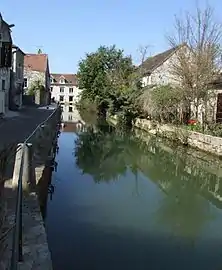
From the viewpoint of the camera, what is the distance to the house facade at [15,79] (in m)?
39.6

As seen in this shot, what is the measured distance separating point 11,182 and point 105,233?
2.93 m

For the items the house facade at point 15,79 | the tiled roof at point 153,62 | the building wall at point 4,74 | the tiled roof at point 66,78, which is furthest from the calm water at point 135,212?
the tiled roof at point 66,78

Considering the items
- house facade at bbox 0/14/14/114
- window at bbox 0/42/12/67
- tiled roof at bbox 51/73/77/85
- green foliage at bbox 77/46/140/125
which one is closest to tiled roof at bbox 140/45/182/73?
green foliage at bbox 77/46/140/125

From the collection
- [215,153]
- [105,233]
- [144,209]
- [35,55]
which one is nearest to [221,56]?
[215,153]

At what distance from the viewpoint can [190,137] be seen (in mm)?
27516

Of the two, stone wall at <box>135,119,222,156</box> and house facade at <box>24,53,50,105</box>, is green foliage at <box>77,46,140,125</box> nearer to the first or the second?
house facade at <box>24,53,50,105</box>

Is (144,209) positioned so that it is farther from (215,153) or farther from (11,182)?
(215,153)

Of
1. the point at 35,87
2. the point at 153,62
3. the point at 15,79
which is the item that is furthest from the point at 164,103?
the point at 35,87

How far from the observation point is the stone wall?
23844 millimetres

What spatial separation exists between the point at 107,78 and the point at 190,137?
30061mm

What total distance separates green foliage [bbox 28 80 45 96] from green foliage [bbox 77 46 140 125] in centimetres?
634

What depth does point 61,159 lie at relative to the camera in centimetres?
2195

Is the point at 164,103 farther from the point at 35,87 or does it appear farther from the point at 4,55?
the point at 35,87

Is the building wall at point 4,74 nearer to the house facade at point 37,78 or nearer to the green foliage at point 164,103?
the green foliage at point 164,103
